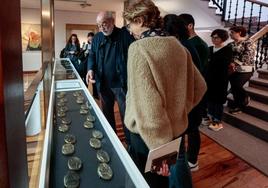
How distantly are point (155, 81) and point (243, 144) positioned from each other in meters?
2.32

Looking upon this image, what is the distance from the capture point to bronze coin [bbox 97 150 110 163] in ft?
2.85

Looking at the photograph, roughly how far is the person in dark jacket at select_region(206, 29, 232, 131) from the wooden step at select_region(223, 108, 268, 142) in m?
0.38

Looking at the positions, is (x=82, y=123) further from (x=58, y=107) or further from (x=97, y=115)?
(x=58, y=107)

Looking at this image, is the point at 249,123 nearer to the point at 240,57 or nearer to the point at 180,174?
the point at 240,57

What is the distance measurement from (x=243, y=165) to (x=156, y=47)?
1.94 metres

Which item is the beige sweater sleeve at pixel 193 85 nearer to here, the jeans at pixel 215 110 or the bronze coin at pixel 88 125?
the bronze coin at pixel 88 125

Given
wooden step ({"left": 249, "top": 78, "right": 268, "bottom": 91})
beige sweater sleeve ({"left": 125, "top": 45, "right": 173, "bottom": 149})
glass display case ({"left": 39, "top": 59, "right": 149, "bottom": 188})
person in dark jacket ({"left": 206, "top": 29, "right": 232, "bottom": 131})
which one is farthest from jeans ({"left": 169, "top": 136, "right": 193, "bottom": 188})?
wooden step ({"left": 249, "top": 78, "right": 268, "bottom": 91})

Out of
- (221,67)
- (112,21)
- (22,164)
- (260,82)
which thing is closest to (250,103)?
(260,82)

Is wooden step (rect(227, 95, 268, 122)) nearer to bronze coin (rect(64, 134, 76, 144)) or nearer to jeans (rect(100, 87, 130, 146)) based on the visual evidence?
jeans (rect(100, 87, 130, 146))

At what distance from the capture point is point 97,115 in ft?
4.40

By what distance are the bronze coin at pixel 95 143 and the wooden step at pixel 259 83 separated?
3618mm

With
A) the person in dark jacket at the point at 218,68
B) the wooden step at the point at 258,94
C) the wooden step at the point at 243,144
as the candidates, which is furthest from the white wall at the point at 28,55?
the wooden step at the point at 258,94

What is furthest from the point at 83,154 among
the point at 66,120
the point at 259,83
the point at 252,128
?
the point at 259,83

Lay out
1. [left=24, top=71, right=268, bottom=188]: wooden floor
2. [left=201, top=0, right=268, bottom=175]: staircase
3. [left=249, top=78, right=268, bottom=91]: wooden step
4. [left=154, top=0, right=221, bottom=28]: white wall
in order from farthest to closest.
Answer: [left=154, top=0, right=221, bottom=28]: white wall → [left=249, top=78, right=268, bottom=91]: wooden step → [left=201, top=0, right=268, bottom=175]: staircase → [left=24, top=71, right=268, bottom=188]: wooden floor
